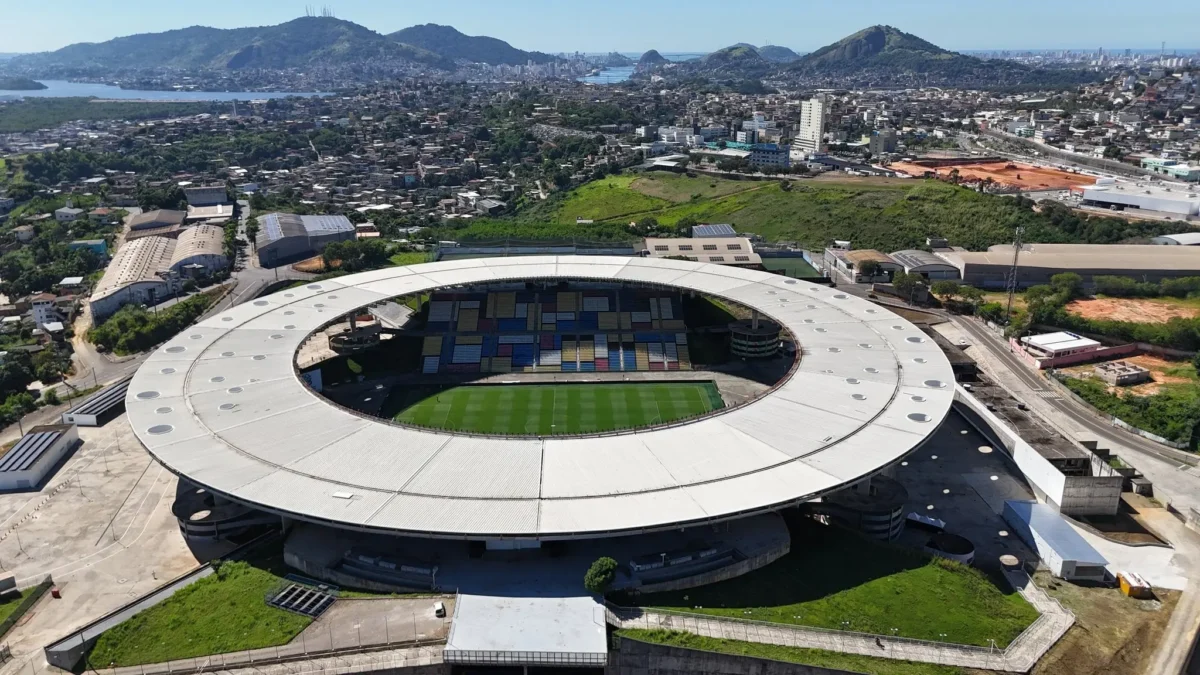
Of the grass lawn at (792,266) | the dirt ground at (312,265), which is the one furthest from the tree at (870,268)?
the dirt ground at (312,265)

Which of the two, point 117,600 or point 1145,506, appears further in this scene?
point 1145,506

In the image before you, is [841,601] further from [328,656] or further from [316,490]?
[316,490]

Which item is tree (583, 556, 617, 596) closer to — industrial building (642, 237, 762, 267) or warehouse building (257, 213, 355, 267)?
industrial building (642, 237, 762, 267)

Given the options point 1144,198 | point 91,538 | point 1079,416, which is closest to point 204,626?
point 91,538

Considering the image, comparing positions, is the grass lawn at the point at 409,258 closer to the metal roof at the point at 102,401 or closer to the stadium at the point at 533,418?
the stadium at the point at 533,418

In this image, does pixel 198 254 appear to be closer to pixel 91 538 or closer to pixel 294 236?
pixel 294 236

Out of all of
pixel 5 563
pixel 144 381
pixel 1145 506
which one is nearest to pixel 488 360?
pixel 144 381
